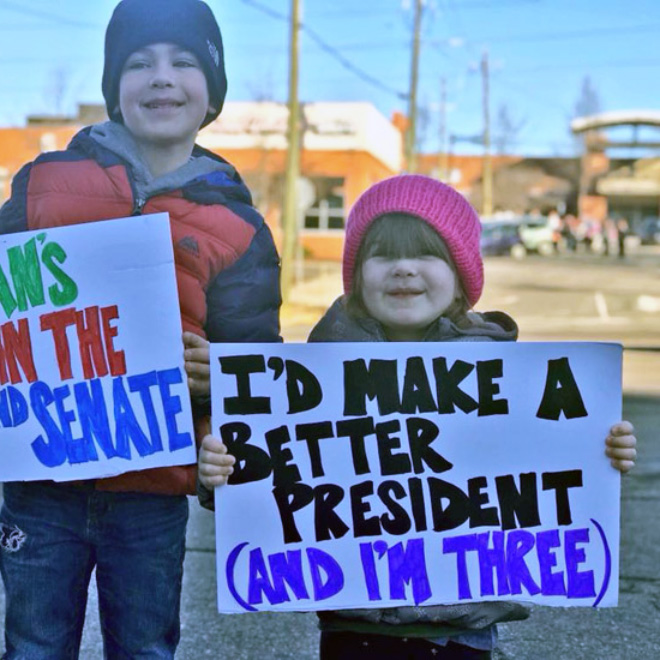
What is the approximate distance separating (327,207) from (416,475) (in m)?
29.5

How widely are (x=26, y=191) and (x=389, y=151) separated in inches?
1316

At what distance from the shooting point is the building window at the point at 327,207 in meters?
30.6

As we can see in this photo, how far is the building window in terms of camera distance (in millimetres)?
30594

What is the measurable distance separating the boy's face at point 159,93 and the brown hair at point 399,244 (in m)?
0.44

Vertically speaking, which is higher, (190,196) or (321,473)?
(190,196)

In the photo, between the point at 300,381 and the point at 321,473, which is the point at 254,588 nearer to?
the point at 321,473

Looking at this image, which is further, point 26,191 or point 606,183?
point 606,183

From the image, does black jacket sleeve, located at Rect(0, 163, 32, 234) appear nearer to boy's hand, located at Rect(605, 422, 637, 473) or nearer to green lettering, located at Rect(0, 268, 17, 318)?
green lettering, located at Rect(0, 268, 17, 318)

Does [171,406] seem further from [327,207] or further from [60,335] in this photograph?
[327,207]

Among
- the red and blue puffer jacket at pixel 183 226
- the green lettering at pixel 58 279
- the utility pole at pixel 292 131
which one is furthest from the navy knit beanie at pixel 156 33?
the utility pole at pixel 292 131

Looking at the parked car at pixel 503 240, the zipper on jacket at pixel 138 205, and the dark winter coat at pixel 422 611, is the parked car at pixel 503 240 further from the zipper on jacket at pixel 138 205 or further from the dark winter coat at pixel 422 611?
the zipper on jacket at pixel 138 205

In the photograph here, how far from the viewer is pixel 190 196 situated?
2.13 m

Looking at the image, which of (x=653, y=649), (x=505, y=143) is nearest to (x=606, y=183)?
(x=505, y=143)

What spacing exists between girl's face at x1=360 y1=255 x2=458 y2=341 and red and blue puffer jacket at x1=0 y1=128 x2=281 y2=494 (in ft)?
0.69
